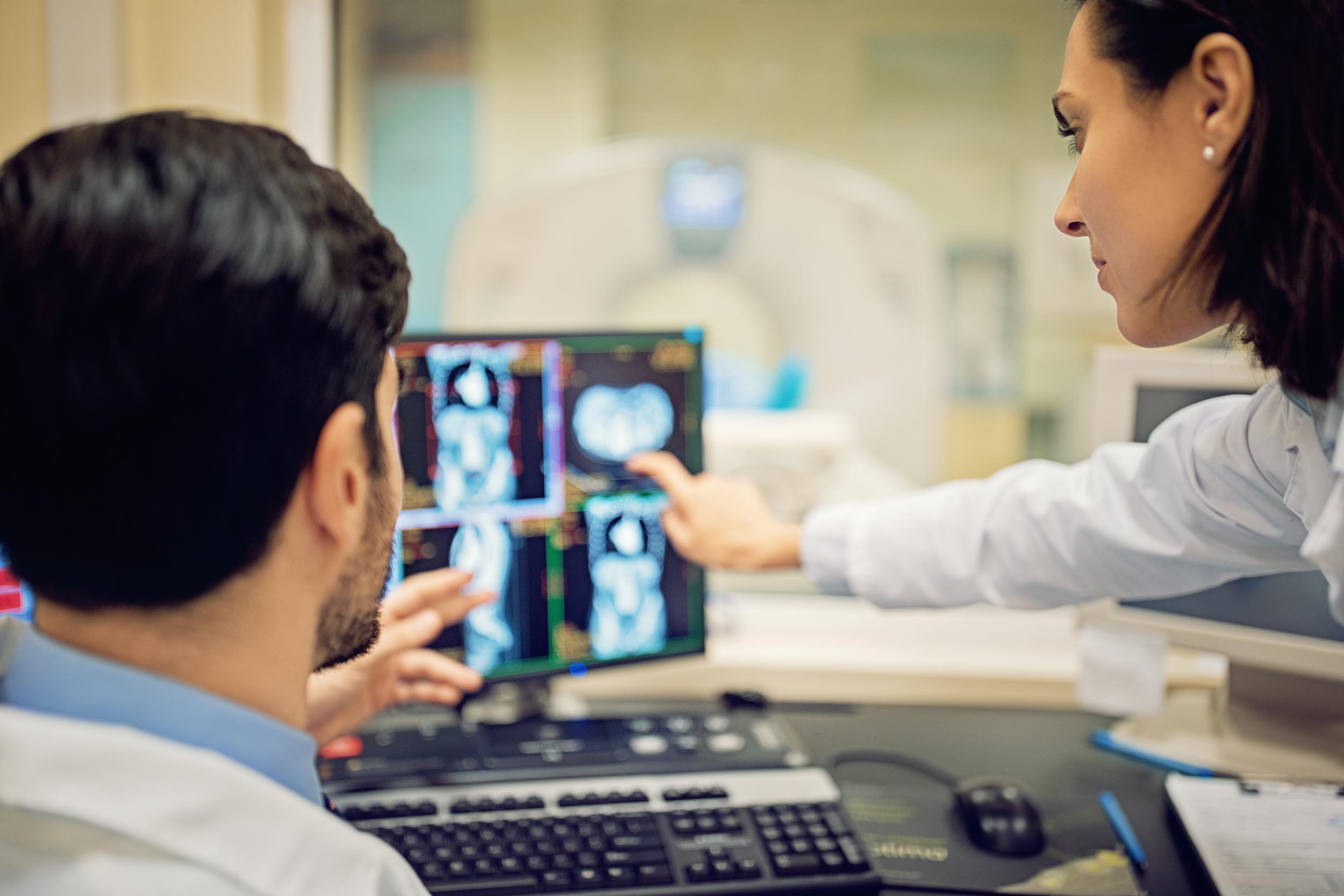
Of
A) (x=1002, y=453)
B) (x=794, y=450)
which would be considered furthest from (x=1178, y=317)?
(x=1002, y=453)

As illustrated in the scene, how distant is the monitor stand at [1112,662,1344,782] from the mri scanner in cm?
68

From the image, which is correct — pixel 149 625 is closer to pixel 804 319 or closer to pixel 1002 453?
pixel 804 319

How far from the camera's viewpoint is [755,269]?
215 centimetres

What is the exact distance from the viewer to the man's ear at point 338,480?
0.63m

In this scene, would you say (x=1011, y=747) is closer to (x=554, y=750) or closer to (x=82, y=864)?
(x=554, y=750)

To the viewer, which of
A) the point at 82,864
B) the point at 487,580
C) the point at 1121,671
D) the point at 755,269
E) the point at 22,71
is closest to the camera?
the point at 82,864

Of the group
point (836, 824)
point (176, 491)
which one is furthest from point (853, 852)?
Answer: point (176, 491)

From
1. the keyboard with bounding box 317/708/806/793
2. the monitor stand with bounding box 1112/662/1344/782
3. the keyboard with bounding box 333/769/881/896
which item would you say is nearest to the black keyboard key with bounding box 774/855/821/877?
the keyboard with bounding box 333/769/881/896

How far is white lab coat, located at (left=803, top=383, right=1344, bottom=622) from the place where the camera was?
0.92 metres

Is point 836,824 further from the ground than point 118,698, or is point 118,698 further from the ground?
point 118,698

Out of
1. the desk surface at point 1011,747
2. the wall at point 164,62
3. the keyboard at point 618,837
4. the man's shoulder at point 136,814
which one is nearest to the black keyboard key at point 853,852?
the keyboard at point 618,837

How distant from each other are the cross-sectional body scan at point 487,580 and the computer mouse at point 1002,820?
0.57 meters

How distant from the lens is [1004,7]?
13.3ft

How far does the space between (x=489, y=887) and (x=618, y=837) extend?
0.46 feet
